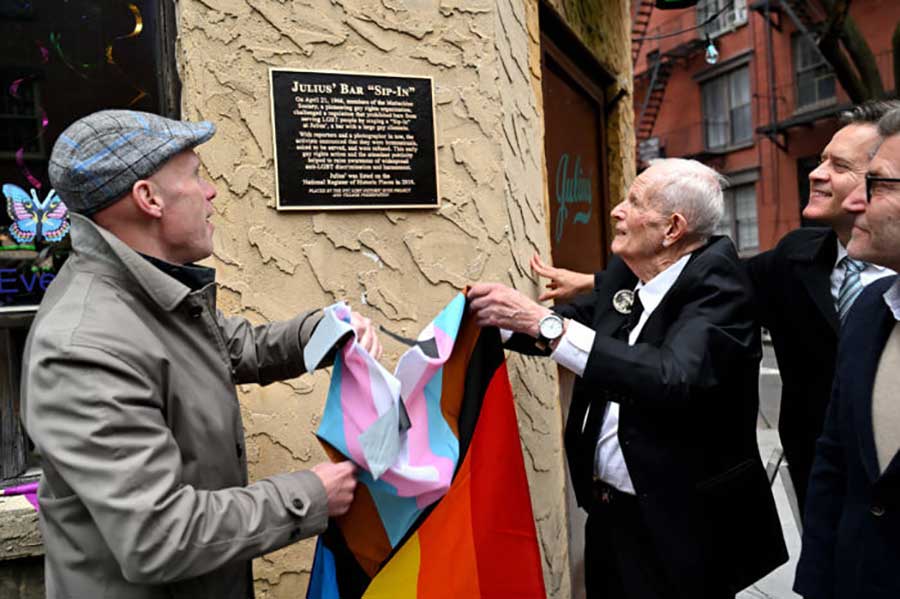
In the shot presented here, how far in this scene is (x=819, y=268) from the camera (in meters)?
2.81

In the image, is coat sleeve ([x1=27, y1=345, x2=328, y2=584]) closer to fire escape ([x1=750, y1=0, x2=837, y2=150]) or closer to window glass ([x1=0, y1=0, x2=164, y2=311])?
window glass ([x1=0, y1=0, x2=164, y2=311])

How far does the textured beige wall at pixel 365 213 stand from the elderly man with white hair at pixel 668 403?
0.50 m

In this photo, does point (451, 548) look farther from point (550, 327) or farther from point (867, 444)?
point (867, 444)

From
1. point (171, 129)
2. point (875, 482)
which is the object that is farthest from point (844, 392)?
point (171, 129)

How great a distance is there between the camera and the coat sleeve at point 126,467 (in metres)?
1.46

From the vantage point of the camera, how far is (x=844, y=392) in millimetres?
2029

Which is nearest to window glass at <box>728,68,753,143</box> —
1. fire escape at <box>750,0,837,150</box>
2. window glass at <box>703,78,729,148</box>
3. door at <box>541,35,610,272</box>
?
window glass at <box>703,78,729,148</box>

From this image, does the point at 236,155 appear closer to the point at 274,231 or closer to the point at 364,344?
the point at 274,231

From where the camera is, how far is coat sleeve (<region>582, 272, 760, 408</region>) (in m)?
2.27

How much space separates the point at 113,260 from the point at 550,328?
4.50 feet

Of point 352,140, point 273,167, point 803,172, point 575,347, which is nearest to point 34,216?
point 273,167

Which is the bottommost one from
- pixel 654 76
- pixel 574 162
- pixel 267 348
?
pixel 267 348

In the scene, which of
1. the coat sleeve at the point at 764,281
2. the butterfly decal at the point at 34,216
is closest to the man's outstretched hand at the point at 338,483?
the butterfly decal at the point at 34,216

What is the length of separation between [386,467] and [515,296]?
0.83m
